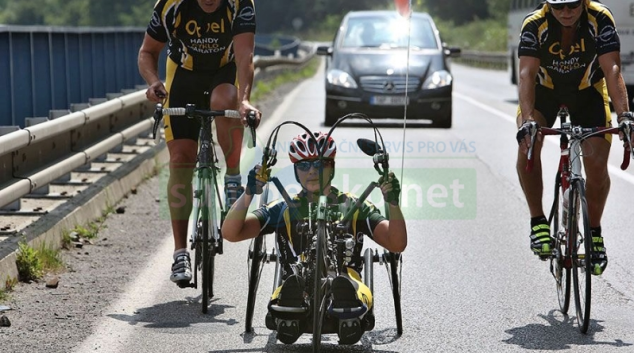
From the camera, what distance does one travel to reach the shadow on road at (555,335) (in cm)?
644

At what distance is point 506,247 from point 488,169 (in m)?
5.10

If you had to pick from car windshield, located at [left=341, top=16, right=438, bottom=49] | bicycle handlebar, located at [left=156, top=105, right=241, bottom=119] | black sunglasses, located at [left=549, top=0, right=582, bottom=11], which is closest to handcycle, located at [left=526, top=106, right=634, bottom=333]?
black sunglasses, located at [left=549, top=0, right=582, bottom=11]

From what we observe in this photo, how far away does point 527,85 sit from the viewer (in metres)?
7.27

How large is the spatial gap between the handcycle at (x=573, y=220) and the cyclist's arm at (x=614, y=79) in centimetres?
19

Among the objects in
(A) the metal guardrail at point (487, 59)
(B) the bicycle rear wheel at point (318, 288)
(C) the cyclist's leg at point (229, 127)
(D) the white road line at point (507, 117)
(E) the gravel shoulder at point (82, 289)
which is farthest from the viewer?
(A) the metal guardrail at point (487, 59)

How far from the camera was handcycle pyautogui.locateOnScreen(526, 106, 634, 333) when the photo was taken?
669 cm

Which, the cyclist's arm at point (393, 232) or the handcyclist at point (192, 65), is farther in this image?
the handcyclist at point (192, 65)

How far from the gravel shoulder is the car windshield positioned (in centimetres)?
1006

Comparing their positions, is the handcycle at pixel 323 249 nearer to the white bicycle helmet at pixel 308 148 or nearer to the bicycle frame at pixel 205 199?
the white bicycle helmet at pixel 308 148

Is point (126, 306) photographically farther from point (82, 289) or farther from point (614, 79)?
point (614, 79)

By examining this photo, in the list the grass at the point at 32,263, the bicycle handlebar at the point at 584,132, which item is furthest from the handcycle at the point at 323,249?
the grass at the point at 32,263

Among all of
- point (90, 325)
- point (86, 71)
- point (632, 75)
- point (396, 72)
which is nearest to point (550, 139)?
point (396, 72)

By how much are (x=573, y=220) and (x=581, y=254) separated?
0.19 meters

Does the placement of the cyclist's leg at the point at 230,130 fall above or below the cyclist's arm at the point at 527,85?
below
